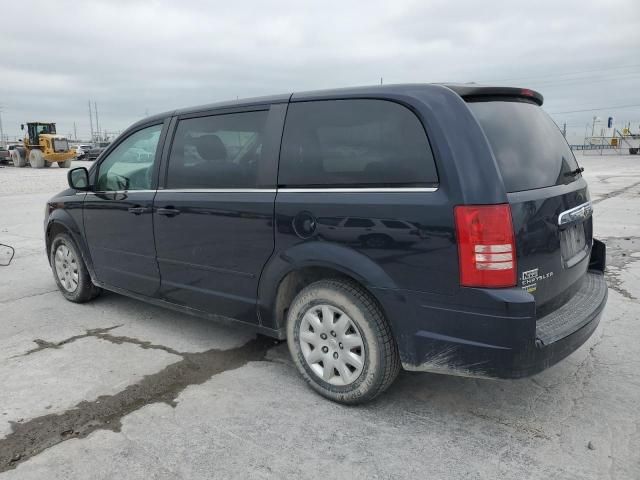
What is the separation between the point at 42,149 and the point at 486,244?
120 ft

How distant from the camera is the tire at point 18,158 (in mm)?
34969

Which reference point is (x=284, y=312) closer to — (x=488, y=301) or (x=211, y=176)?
(x=211, y=176)

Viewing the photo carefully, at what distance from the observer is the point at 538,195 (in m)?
2.71

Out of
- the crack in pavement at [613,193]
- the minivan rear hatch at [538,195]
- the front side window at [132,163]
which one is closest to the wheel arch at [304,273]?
the minivan rear hatch at [538,195]

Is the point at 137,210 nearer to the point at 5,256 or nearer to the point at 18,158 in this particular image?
the point at 5,256

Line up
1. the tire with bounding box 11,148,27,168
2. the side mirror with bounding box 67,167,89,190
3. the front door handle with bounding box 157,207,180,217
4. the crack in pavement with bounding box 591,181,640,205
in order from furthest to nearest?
the tire with bounding box 11,148,27,168, the crack in pavement with bounding box 591,181,640,205, the side mirror with bounding box 67,167,89,190, the front door handle with bounding box 157,207,180,217

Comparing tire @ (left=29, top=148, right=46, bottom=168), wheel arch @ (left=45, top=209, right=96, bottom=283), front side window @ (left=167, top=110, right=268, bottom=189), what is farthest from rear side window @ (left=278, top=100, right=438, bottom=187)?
tire @ (left=29, top=148, right=46, bottom=168)

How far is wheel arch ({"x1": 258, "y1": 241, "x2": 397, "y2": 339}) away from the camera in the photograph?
2795mm

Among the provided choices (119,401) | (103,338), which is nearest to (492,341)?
(119,401)

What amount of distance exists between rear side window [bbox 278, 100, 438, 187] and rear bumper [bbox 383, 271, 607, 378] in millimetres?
703

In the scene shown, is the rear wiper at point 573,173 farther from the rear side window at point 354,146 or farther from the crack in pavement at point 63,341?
the crack in pavement at point 63,341

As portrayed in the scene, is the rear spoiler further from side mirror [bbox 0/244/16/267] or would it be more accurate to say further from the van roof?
side mirror [bbox 0/244/16/267]

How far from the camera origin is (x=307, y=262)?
3.02 meters

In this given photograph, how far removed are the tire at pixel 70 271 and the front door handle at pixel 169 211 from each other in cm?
156
